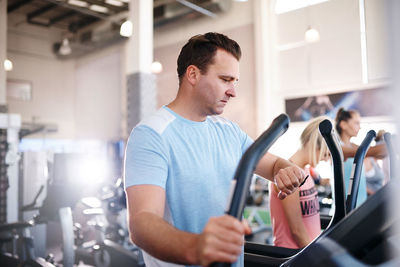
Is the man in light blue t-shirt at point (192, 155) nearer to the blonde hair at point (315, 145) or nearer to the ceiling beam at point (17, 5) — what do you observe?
the blonde hair at point (315, 145)

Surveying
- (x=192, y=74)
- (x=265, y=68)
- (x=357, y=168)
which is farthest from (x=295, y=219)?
(x=265, y=68)

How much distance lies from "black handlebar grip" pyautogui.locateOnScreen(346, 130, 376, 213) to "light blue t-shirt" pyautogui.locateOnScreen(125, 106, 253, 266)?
1.45 ft

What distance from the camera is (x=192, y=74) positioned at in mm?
1247

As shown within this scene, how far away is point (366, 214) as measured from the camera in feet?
2.12

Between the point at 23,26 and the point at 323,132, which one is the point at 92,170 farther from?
the point at 23,26

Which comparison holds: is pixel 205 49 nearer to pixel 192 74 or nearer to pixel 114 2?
pixel 192 74

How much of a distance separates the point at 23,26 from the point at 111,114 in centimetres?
362

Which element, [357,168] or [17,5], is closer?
[357,168]

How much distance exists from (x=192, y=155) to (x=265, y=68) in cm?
672

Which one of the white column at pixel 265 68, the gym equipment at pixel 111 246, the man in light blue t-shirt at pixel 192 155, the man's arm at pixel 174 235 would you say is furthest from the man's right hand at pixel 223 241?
the white column at pixel 265 68

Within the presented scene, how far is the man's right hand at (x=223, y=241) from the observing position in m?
0.57

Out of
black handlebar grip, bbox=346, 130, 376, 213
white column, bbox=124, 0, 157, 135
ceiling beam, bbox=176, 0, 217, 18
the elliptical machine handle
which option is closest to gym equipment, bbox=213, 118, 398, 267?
the elliptical machine handle

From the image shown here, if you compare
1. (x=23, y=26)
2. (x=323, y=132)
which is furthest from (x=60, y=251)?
(x=23, y=26)

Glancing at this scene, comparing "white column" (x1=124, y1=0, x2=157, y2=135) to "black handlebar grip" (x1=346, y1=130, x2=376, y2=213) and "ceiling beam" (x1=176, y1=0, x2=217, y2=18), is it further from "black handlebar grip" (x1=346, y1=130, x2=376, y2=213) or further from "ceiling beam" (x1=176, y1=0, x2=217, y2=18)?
"black handlebar grip" (x1=346, y1=130, x2=376, y2=213)
